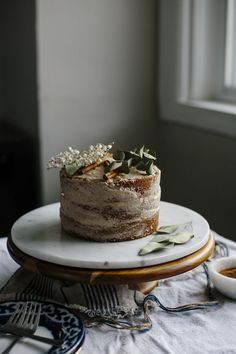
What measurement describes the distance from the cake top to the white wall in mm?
796

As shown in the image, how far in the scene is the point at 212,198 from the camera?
66.9 inches

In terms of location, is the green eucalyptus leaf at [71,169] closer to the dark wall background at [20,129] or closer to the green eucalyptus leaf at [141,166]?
the green eucalyptus leaf at [141,166]

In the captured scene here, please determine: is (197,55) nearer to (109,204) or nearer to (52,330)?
(109,204)

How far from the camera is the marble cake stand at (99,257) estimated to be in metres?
0.83

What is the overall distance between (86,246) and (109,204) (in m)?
0.07

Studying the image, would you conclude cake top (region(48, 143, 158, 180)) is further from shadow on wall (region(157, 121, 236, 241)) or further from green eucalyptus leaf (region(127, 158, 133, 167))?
shadow on wall (region(157, 121, 236, 241))

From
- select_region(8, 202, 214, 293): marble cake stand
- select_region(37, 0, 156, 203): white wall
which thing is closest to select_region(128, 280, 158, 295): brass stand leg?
select_region(8, 202, 214, 293): marble cake stand

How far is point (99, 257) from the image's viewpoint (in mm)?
848

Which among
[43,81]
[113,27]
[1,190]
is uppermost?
[113,27]

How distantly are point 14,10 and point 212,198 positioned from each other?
0.86m

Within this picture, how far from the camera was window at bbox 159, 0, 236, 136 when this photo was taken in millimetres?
1726

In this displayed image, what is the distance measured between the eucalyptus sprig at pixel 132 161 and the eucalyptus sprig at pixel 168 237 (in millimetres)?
99

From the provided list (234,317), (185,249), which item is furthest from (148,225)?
(234,317)

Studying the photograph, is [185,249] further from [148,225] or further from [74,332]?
[74,332]
